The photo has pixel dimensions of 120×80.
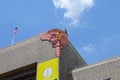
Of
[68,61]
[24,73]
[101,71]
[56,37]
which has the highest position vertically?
[56,37]

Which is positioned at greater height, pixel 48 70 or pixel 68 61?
pixel 68 61

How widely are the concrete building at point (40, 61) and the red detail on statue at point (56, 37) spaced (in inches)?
14.4

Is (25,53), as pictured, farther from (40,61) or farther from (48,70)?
(48,70)

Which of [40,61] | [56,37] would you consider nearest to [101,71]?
[56,37]

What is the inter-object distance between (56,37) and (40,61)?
2399 millimetres

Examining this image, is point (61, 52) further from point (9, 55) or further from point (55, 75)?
point (9, 55)

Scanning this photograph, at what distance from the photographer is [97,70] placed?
30.8 m

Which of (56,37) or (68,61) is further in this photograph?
(68,61)

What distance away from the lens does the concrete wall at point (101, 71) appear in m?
29.9

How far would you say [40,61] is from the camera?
3173cm

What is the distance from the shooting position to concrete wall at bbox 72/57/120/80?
29859 mm

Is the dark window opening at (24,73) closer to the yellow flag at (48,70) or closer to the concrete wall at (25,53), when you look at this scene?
the concrete wall at (25,53)

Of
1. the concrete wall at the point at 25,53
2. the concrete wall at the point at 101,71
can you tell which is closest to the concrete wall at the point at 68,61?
the concrete wall at the point at 101,71

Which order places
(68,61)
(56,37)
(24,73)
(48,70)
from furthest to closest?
(68,61) → (24,73) → (56,37) → (48,70)
